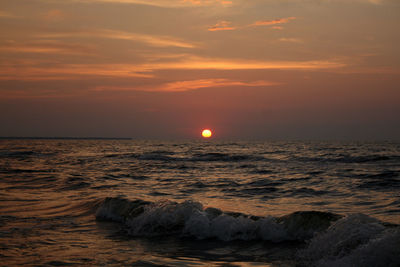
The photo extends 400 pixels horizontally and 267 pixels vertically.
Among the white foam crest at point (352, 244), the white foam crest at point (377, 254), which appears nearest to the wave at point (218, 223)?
the white foam crest at point (352, 244)

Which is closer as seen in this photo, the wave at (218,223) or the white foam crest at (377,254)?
the white foam crest at (377,254)

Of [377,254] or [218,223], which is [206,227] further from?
[377,254]

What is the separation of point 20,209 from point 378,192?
10.8 metres

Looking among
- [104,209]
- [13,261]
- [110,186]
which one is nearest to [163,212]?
[104,209]

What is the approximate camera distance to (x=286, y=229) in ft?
25.4

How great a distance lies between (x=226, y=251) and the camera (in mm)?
6754

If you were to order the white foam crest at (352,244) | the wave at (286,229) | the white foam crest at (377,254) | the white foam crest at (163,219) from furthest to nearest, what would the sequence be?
the white foam crest at (163,219), the wave at (286,229), the white foam crest at (352,244), the white foam crest at (377,254)

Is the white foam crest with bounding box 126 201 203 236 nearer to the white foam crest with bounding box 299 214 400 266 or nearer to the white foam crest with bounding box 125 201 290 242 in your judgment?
the white foam crest with bounding box 125 201 290 242

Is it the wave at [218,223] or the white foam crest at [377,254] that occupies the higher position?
the white foam crest at [377,254]

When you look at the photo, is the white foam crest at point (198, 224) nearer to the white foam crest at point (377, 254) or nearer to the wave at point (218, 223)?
the wave at point (218, 223)

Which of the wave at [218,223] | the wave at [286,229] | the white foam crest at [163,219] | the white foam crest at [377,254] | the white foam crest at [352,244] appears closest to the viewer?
the white foam crest at [377,254]

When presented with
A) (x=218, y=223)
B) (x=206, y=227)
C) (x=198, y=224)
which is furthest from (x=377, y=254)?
(x=198, y=224)

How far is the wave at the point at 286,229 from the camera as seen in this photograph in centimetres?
563

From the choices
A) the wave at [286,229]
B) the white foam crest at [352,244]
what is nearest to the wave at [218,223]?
the wave at [286,229]
